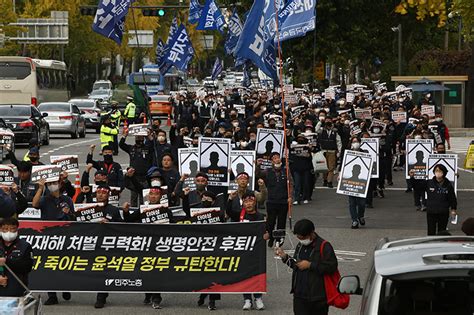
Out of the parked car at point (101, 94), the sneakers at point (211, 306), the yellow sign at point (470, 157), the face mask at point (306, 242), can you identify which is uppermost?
the face mask at point (306, 242)

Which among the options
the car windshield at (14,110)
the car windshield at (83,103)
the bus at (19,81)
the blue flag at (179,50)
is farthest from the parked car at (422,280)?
the car windshield at (83,103)

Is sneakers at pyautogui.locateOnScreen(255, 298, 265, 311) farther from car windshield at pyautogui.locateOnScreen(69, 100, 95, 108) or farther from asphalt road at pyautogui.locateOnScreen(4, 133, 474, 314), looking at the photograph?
car windshield at pyautogui.locateOnScreen(69, 100, 95, 108)

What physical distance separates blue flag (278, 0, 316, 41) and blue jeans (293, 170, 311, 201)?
307 cm

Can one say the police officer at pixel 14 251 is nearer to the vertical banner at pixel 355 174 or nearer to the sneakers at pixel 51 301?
the sneakers at pixel 51 301

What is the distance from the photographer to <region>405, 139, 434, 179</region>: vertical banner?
87.5 ft

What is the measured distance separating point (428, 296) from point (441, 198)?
12.0 metres

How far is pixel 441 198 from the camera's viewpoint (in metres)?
20.0

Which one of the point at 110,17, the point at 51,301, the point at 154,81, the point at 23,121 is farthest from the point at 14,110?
the point at 154,81

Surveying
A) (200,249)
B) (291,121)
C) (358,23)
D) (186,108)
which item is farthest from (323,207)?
(358,23)

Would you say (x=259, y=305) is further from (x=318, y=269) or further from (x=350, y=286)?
(x=350, y=286)

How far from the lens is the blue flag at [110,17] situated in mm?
27000

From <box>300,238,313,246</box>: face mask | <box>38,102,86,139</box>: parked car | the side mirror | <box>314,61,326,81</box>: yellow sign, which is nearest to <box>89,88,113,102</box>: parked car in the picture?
<box>314,61,326,81</box>: yellow sign

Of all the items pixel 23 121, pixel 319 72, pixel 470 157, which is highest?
pixel 319 72

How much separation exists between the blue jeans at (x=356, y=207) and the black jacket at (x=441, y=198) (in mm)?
3790
